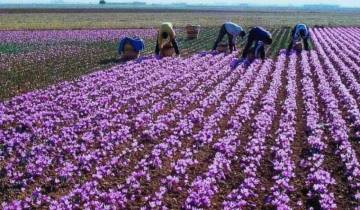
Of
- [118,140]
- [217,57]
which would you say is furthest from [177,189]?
[217,57]

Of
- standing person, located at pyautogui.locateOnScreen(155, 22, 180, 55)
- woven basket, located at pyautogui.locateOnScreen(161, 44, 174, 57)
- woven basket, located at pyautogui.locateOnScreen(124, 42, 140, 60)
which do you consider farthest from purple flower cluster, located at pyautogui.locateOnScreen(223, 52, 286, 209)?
woven basket, located at pyautogui.locateOnScreen(124, 42, 140, 60)

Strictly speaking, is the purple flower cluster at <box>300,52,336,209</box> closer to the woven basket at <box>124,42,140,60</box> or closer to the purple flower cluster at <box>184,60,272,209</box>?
the purple flower cluster at <box>184,60,272,209</box>

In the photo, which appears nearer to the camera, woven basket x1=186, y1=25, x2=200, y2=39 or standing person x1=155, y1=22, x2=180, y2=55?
standing person x1=155, y1=22, x2=180, y2=55

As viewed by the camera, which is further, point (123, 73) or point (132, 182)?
point (123, 73)

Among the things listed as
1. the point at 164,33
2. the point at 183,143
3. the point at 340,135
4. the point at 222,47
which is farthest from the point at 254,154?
the point at 222,47

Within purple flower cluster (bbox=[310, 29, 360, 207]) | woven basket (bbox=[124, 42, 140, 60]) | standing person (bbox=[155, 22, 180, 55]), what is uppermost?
standing person (bbox=[155, 22, 180, 55])

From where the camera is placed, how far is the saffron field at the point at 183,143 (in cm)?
791

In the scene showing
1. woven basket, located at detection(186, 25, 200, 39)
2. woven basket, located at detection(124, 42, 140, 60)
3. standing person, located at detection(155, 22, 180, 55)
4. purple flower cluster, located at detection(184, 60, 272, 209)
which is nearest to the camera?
purple flower cluster, located at detection(184, 60, 272, 209)

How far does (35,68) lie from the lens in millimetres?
20969

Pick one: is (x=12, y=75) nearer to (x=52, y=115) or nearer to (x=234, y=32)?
(x=52, y=115)

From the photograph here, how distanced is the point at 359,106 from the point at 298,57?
1166 centimetres

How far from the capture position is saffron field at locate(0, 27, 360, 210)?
7.91 meters

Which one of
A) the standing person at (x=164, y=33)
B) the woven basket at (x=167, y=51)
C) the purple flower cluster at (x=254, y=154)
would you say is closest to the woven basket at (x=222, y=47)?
the standing person at (x=164, y=33)

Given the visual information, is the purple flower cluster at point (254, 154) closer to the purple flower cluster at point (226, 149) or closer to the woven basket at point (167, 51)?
the purple flower cluster at point (226, 149)
